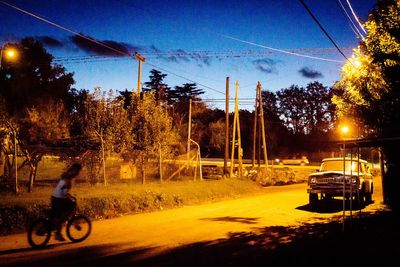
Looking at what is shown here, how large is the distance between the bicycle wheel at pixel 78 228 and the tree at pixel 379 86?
31.1 feet

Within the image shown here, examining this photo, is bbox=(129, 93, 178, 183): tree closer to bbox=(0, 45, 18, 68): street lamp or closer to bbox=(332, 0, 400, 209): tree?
bbox=(0, 45, 18, 68): street lamp

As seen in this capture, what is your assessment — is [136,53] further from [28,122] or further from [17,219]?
[17,219]

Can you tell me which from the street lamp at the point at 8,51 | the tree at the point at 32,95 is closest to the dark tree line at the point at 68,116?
the tree at the point at 32,95

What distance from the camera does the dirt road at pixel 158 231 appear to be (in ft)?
26.2

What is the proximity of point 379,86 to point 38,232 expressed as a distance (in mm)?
12791

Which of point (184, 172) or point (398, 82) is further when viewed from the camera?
point (184, 172)

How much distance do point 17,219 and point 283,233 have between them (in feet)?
26.0

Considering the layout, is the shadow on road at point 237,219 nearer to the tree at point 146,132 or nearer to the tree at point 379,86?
the tree at point 379,86

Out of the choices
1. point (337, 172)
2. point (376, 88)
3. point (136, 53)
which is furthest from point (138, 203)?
point (136, 53)

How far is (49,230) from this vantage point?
8820 mm

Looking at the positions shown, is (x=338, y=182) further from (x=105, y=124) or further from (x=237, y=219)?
(x=105, y=124)

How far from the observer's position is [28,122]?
20906 mm

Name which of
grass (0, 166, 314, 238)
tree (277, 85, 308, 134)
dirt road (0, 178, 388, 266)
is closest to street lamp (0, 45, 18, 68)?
grass (0, 166, 314, 238)

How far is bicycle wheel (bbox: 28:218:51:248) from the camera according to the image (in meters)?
8.66
